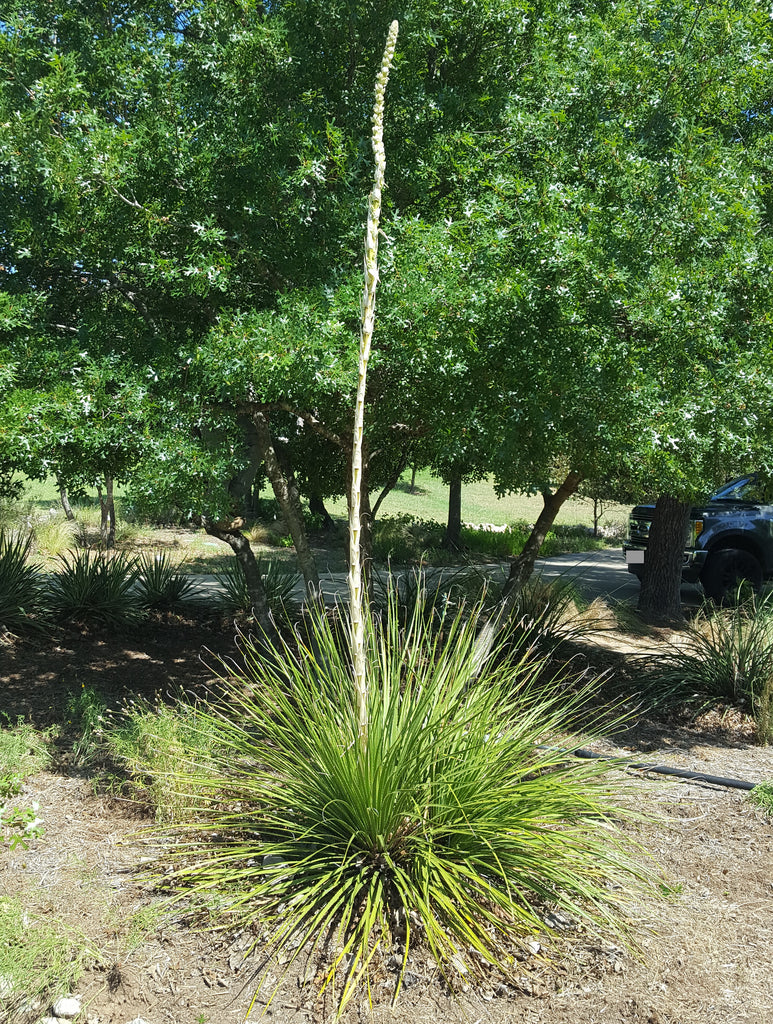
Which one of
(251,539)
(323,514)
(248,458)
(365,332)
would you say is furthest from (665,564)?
(323,514)

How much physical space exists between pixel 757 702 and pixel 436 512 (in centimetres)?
2242

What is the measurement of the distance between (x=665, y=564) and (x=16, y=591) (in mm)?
7692

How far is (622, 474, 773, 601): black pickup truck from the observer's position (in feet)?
39.4

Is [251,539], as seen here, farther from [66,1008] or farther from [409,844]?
[66,1008]

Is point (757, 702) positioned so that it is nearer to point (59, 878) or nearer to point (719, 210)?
point (719, 210)

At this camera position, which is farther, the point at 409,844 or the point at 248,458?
the point at 248,458

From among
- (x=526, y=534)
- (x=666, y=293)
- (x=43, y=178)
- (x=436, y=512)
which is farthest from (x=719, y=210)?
(x=436, y=512)

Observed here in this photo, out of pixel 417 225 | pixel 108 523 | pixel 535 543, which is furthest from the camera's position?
Result: pixel 108 523

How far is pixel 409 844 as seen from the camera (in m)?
3.78

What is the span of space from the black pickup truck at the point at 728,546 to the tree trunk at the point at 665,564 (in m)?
0.47

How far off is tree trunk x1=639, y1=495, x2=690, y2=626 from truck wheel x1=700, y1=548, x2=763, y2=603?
1.08 metres

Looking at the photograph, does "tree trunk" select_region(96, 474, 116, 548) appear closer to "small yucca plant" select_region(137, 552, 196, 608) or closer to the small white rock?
"small yucca plant" select_region(137, 552, 196, 608)

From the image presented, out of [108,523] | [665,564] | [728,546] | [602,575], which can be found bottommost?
[602,575]

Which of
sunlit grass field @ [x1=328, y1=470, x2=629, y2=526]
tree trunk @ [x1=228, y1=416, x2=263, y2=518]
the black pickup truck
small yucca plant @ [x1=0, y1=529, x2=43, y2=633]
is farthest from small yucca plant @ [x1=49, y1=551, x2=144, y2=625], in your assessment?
sunlit grass field @ [x1=328, y1=470, x2=629, y2=526]
